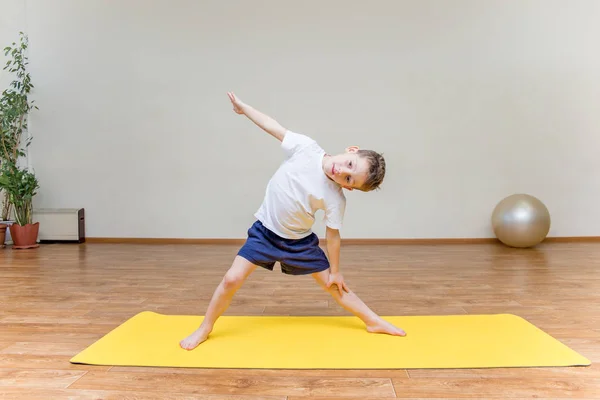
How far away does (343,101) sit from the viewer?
208 inches

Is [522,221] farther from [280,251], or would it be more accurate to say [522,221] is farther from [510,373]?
[280,251]

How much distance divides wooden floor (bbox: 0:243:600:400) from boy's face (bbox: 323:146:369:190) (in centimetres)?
67

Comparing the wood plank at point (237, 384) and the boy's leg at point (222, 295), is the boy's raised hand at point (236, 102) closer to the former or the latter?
the boy's leg at point (222, 295)

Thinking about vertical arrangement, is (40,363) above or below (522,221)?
below

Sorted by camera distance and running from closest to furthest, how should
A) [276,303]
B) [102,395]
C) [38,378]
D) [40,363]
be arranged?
1. [102,395]
2. [38,378]
3. [40,363]
4. [276,303]

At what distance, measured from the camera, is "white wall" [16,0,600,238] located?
5199 millimetres

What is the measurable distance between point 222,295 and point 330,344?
1.59ft

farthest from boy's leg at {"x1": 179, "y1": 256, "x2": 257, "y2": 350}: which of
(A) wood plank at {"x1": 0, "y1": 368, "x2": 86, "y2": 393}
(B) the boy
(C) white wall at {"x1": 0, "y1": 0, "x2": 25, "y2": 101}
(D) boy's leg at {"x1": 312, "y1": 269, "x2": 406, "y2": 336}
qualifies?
(C) white wall at {"x1": 0, "y1": 0, "x2": 25, "y2": 101}

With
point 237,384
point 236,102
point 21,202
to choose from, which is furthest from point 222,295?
point 21,202

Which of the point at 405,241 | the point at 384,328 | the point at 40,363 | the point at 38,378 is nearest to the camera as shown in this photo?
the point at 38,378

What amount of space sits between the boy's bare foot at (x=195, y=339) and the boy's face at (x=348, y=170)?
0.83 meters

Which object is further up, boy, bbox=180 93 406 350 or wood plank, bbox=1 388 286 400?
boy, bbox=180 93 406 350

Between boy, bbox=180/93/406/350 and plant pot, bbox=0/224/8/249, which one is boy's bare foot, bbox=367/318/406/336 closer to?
boy, bbox=180/93/406/350

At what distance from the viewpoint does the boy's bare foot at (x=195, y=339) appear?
1.97 metres
